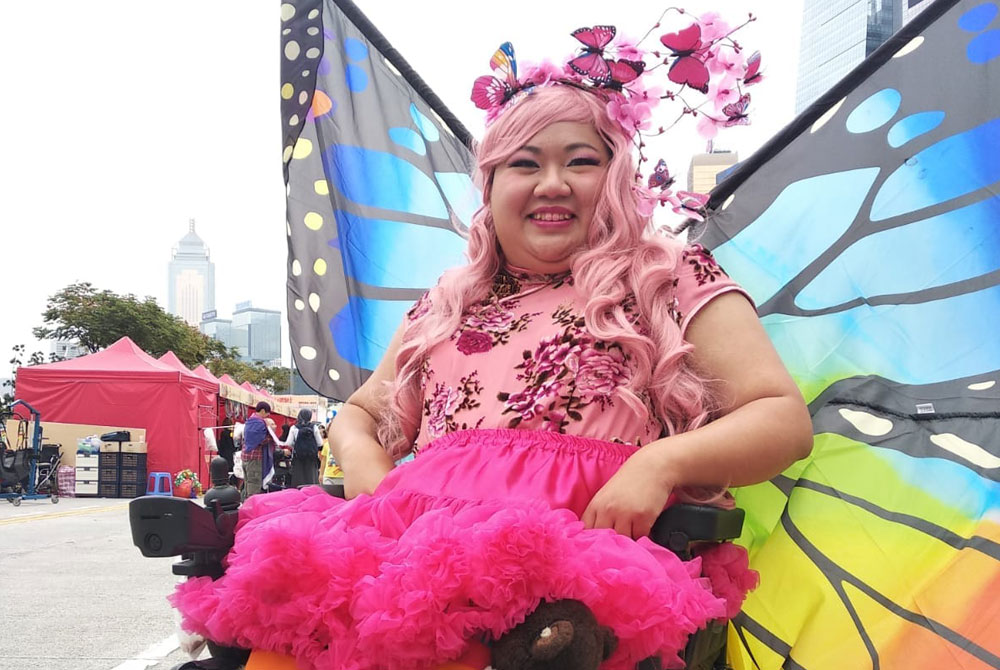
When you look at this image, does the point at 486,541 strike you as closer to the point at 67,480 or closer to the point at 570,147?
the point at 570,147

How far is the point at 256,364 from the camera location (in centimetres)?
5475

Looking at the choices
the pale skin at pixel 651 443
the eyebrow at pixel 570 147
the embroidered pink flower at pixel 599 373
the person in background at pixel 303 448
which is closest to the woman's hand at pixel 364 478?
the pale skin at pixel 651 443

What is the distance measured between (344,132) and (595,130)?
4.07 ft

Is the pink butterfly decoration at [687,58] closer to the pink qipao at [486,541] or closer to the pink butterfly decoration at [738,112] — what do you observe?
the pink butterfly decoration at [738,112]

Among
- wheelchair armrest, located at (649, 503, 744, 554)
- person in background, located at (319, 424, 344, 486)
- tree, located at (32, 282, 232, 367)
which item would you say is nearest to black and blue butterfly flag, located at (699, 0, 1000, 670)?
wheelchair armrest, located at (649, 503, 744, 554)

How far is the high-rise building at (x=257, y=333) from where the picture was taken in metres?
92.8

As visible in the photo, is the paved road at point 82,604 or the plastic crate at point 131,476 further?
the plastic crate at point 131,476

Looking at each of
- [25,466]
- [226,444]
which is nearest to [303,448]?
[25,466]

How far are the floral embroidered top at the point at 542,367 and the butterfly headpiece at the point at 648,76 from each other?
0.28 meters

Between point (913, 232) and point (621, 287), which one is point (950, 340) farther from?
point (621, 287)

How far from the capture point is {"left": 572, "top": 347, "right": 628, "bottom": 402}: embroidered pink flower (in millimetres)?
1557

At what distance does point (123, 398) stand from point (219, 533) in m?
14.7

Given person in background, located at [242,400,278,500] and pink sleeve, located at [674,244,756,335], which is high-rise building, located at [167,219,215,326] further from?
pink sleeve, located at [674,244,756,335]

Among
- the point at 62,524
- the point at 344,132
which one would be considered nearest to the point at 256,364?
the point at 62,524
